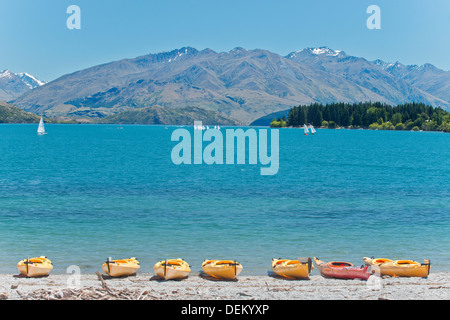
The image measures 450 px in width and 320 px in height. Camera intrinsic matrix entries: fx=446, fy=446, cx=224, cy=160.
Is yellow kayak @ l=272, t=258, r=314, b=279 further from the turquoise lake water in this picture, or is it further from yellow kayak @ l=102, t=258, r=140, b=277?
yellow kayak @ l=102, t=258, r=140, b=277

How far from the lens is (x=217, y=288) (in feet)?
91.2

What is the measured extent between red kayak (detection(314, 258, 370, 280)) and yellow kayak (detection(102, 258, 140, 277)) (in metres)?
13.1

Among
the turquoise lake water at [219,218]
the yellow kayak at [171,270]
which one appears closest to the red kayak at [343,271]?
the turquoise lake water at [219,218]

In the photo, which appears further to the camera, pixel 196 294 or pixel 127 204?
pixel 127 204

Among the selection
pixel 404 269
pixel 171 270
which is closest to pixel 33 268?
pixel 171 270

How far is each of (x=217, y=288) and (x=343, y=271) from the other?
8.87 meters

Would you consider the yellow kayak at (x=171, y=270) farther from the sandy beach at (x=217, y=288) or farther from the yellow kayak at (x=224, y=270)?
the yellow kayak at (x=224, y=270)

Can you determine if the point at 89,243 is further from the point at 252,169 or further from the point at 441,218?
the point at 252,169

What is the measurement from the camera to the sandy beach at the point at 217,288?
25203 millimetres

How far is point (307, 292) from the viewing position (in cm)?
2709

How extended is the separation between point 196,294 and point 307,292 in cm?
673

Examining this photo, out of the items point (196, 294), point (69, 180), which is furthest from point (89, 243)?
point (69, 180)

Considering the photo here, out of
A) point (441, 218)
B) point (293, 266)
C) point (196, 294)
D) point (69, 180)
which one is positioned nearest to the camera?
point (196, 294)
